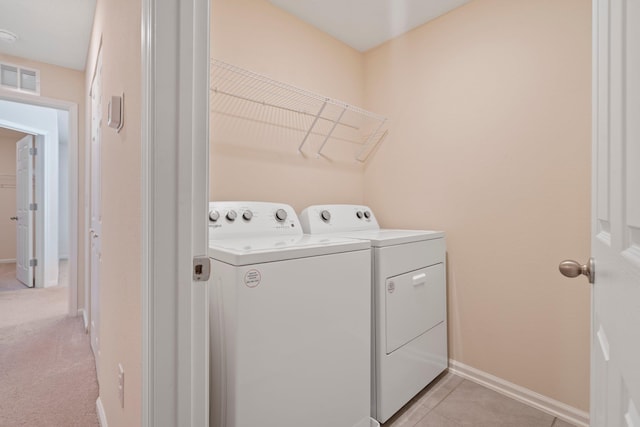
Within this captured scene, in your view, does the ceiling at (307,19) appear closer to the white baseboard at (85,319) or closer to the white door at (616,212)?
the white door at (616,212)

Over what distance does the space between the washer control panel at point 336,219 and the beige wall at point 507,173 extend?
25 centimetres

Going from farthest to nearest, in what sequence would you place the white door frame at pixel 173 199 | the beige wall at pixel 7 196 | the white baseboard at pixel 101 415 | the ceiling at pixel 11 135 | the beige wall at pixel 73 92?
1. the beige wall at pixel 7 196
2. the ceiling at pixel 11 135
3. the beige wall at pixel 73 92
4. the white baseboard at pixel 101 415
5. the white door frame at pixel 173 199

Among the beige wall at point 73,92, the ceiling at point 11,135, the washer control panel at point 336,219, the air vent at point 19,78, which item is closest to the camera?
the washer control panel at point 336,219

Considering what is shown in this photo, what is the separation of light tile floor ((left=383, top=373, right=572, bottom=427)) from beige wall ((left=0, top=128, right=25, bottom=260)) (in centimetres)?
691

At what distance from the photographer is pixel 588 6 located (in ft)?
4.94

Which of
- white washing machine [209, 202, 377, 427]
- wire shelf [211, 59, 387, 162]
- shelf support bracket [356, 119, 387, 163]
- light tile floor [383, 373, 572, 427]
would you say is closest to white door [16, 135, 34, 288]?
wire shelf [211, 59, 387, 162]

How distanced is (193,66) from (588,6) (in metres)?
1.86

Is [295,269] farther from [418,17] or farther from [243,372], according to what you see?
[418,17]

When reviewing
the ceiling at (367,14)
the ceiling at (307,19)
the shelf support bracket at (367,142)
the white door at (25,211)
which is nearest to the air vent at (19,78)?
the ceiling at (307,19)

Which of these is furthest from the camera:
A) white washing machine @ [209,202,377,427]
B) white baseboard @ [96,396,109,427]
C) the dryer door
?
the dryer door

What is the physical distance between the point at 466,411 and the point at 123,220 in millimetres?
1822

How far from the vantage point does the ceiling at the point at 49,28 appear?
1974 mm

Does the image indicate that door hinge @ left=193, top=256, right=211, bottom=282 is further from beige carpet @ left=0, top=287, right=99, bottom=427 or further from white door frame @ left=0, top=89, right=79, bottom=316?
white door frame @ left=0, top=89, right=79, bottom=316

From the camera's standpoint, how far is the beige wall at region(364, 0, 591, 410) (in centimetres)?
157
